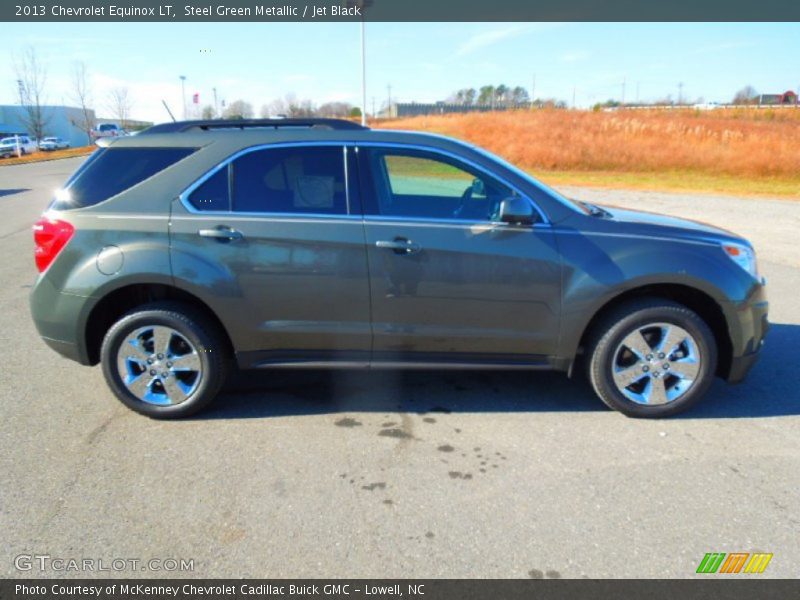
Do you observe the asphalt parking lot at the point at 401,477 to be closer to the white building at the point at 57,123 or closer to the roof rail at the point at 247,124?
the roof rail at the point at 247,124

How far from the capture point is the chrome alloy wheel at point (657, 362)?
11.2 ft

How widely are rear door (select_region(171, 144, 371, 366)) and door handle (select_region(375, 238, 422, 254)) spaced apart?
0.15 m

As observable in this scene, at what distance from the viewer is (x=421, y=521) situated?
257 cm

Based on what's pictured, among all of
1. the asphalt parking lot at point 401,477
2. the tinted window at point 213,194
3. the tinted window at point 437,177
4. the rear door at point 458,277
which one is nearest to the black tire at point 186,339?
the asphalt parking lot at point 401,477

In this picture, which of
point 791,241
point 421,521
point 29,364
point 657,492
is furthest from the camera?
point 791,241

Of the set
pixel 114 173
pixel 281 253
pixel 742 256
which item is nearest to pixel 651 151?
pixel 742 256

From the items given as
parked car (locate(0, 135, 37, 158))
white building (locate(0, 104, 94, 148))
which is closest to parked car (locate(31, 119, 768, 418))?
parked car (locate(0, 135, 37, 158))

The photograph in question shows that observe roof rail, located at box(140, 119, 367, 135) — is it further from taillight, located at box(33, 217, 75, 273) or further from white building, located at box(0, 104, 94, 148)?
white building, located at box(0, 104, 94, 148)

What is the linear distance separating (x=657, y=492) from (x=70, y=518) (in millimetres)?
2983

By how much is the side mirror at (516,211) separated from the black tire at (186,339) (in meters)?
2.00

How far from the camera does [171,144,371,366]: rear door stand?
129 inches

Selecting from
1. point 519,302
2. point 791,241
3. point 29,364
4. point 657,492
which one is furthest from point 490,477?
point 791,241

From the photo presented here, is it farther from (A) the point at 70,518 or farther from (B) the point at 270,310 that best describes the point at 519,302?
(A) the point at 70,518

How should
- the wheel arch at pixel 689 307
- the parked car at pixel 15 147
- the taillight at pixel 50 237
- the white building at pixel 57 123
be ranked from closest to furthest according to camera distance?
1. the taillight at pixel 50 237
2. the wheel arch at pixel 689 307
3. the parked car at pixel 15 147
4. the white building at pixel 57 123
